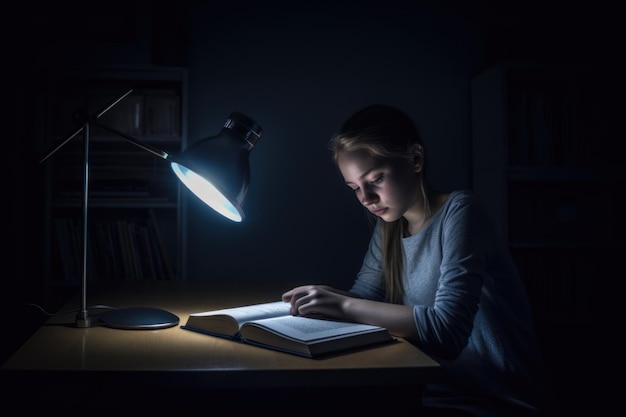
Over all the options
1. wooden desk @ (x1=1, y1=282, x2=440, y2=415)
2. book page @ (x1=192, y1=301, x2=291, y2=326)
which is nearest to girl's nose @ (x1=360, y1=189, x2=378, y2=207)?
book page @ (x1=192, y1=301, x2=291, y2=326)

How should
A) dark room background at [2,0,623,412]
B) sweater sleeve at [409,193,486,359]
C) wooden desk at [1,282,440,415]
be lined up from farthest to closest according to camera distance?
dark room background at [2,0,623,412] → sweater sleeve at [409,193,486,359] → wooden desk at [1,282,440,415]

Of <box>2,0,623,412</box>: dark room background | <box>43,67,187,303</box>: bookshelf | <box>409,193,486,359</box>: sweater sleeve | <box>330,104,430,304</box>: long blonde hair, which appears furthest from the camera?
<box>2,0,623,412</box>: dark room background

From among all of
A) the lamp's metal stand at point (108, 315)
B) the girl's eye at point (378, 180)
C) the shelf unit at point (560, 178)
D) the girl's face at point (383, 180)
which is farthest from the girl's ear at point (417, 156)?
the shelf unit at point (560, 178)

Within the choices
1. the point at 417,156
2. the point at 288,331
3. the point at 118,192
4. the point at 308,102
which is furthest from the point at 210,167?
the point at 308,102

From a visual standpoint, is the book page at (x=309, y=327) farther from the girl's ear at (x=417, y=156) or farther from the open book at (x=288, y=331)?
the girl's ear at (x=417, y=156)

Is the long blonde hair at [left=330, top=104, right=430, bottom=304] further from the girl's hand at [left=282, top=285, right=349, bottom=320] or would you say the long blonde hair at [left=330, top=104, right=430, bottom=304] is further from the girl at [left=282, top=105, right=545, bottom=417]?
the girl's hand at [left=282, top=285, right=349, bottom=320]

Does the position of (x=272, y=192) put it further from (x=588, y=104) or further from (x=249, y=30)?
(x=588, y=104)

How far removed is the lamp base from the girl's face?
22.2 inches

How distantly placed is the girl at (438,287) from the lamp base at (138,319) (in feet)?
0.88

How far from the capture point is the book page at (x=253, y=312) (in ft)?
3.78

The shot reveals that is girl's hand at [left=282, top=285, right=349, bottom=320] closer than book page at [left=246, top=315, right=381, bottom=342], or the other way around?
book page at [left=246, top=315, right=381, bottom=342]

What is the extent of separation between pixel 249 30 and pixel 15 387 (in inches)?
88.7

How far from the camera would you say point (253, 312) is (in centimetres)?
121

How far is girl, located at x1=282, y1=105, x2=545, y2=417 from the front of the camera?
117cm
